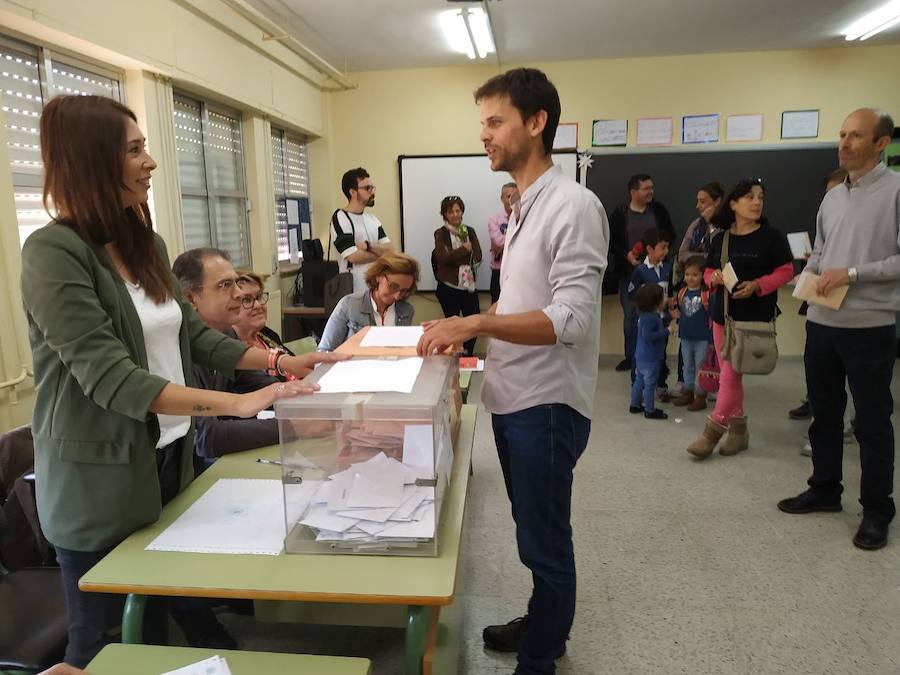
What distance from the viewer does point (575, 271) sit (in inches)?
51.4

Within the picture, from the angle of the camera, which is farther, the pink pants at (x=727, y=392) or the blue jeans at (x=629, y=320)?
the blue jeans at (x=629, y=320)

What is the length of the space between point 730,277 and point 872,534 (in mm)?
1304

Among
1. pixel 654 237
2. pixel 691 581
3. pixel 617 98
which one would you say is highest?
pixel 617 98

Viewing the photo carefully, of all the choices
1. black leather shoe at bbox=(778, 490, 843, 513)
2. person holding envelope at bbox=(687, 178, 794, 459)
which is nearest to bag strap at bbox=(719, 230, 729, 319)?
person holding envelope at bbox=(687, 178, 794, 459)

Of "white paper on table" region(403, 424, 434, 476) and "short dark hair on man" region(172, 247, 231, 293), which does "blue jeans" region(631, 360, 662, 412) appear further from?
"white paper on table" region(403, 424, 434, 476)

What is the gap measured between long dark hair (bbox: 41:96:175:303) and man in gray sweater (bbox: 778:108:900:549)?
2.34 meters

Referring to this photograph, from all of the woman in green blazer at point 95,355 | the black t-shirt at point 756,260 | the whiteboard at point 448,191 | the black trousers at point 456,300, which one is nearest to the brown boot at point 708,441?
the black t-shirt at point 756,260

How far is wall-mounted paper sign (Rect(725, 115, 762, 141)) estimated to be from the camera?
5352 millimetres

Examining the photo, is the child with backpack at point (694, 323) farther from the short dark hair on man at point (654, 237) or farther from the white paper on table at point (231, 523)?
the white paper on table at point (231, 523)

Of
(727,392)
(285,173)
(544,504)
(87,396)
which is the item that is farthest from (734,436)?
(285,173)

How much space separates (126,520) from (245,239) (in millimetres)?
3698

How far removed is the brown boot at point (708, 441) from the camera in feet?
10.8

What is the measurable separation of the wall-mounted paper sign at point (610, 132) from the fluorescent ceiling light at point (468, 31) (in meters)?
1.20

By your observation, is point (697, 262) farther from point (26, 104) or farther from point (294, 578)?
point (26, 104)
